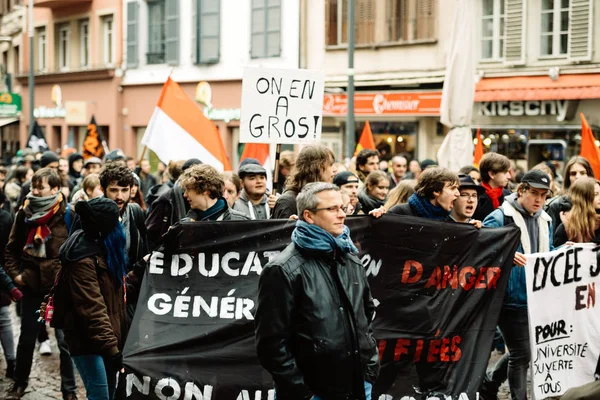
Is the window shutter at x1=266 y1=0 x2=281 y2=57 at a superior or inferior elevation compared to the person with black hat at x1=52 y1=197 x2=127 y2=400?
superior

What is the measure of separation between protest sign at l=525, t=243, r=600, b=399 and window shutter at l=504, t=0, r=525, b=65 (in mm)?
15370

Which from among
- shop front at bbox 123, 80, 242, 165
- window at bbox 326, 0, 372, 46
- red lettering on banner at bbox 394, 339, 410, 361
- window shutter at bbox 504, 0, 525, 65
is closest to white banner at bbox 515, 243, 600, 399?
red lettering on banner at bbox 394, 339, 410, 361

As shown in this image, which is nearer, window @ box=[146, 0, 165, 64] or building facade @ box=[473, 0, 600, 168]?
building facade @ box=[473, 0, 600, 168]

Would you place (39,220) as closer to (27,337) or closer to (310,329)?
(27,337)

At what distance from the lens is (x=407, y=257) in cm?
689

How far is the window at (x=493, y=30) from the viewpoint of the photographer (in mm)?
22947

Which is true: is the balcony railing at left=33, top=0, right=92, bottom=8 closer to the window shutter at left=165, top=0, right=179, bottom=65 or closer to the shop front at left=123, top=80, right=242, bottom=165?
the window shutter at left=165, top=0, right=179, bottom=65

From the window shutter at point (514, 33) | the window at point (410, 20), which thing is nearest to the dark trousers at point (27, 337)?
the window shutter at point (514, 33)

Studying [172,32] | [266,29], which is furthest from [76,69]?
[266,29]

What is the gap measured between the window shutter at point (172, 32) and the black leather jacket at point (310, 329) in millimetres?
27246

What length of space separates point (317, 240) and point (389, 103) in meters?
20.1

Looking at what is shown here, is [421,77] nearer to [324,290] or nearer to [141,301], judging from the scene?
[141,301]

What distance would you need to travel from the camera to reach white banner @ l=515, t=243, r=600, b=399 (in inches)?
287

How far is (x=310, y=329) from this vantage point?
4.94 meters
